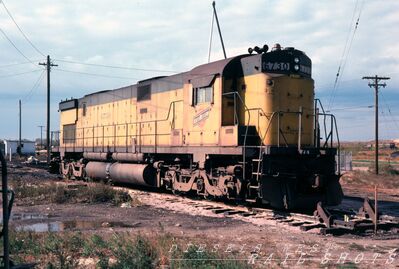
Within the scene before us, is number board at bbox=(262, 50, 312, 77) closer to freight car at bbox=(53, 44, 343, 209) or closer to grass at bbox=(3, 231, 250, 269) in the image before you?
freight car at bbox=(53, 44, 343, 209)

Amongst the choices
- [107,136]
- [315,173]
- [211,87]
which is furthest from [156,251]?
[107,136]

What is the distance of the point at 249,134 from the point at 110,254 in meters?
6.97

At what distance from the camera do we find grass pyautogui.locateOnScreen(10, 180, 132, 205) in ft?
53.3

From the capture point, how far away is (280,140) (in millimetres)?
13523

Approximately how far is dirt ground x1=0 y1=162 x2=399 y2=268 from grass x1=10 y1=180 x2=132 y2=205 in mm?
206

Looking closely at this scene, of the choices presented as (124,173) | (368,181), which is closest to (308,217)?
(124,173)

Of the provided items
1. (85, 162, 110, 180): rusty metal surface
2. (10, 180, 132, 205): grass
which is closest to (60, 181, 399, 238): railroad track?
(10, 180, 132, 205): grass

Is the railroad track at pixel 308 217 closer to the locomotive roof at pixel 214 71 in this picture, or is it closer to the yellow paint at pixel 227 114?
the yellow paint at pixel 227 114

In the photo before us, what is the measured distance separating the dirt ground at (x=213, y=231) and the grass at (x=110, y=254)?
235mm

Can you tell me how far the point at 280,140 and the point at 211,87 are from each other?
2.71 metres

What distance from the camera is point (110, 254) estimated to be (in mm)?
7566

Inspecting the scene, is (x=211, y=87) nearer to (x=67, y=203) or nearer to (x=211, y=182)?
(x=211, y=182)

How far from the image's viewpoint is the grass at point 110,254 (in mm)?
6449

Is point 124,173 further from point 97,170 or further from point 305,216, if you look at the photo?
point 305,216
